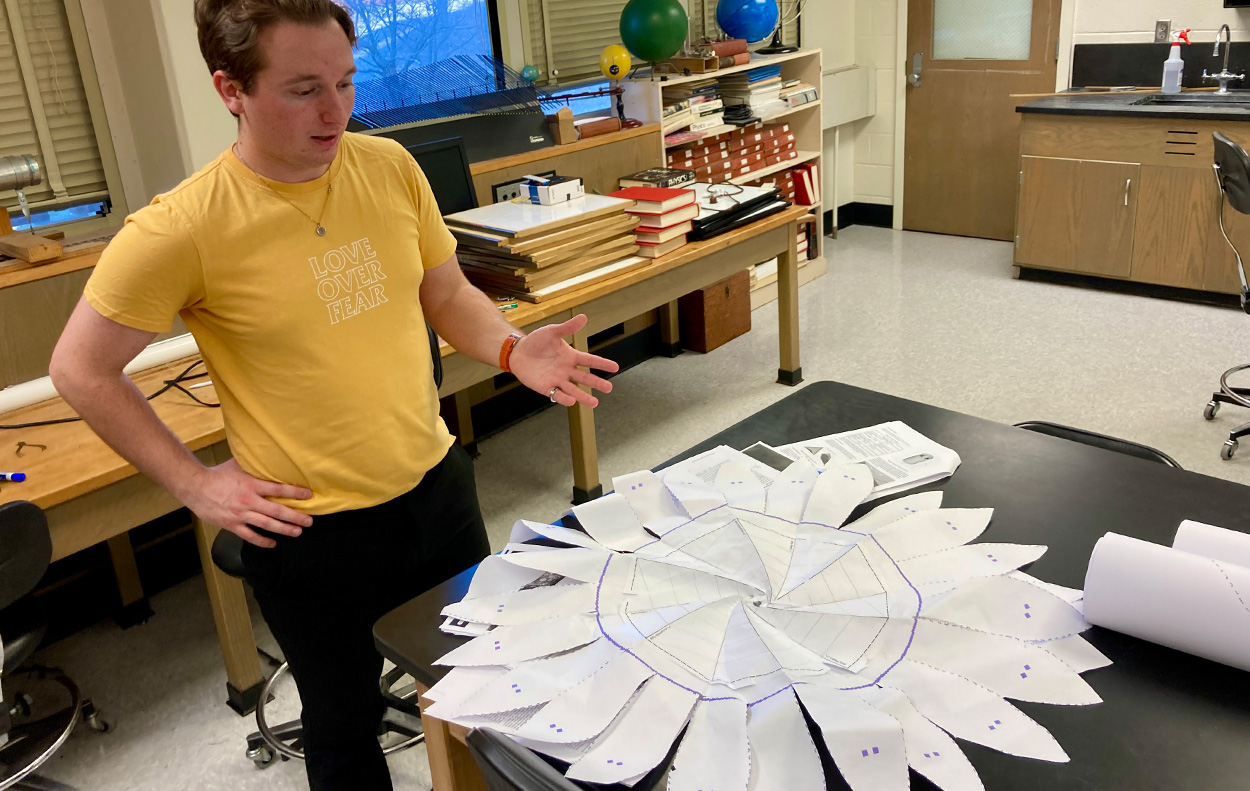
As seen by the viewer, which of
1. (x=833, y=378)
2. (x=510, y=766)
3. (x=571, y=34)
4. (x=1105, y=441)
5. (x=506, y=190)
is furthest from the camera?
(x=571, y=34)

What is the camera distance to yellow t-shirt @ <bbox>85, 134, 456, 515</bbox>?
51.7 inches

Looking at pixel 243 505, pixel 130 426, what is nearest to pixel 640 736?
pixel 243 505

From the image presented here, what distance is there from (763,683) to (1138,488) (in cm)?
70

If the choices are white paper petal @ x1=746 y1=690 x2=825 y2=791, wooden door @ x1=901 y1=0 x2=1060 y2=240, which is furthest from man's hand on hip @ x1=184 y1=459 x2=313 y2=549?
wooden door @ x1=901 y1=0 x2=1060 y2=240

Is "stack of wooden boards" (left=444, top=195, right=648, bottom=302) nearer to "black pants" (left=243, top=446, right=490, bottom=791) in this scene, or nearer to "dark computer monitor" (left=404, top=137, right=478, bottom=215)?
"dark computer monitor" (left=404, top=137, right=478, bottom=215)

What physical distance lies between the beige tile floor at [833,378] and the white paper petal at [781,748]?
4.44ft

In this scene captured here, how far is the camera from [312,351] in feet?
4.59

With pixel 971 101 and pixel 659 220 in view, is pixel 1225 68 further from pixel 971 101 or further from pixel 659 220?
pixel 659 220

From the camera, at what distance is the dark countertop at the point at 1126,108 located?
4.16 metres

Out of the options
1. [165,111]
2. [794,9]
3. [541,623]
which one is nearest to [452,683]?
[541,623]

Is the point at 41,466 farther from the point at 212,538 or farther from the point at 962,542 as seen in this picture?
the point at 962,542

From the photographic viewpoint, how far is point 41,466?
1.96m

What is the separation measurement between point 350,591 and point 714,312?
308cm

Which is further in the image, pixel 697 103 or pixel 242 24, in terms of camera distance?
pixel 697 103
